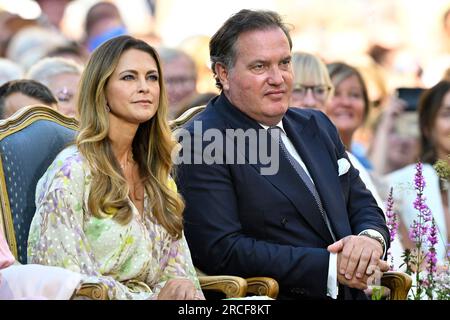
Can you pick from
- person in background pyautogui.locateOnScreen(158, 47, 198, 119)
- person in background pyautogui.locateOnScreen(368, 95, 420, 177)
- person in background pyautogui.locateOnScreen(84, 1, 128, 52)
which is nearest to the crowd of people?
person in background pyautogui.locateOnScreen(158, 47, 198, 119)

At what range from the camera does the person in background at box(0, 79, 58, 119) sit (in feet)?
24.2

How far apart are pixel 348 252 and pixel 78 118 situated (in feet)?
4.53

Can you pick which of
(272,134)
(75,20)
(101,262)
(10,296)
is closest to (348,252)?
(272,134)

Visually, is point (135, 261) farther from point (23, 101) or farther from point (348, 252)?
point (23, 101)

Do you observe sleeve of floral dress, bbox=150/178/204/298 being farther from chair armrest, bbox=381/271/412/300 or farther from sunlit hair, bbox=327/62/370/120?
sunlit hair, bbox=327/62/370/120

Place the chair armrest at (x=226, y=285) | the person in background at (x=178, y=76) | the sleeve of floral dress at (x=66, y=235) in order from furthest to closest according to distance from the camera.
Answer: the person in background at (x=178, y=76) → the chair armrest at (x=226, y=285) → the sleeve of floral dress at (x=66, y=235)

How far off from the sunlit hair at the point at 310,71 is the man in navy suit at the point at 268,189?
5.24ft

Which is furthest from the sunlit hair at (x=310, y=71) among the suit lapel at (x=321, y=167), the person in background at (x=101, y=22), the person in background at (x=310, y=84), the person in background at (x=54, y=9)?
the person in background at (x=54, y=9)

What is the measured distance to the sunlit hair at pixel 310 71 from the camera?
8.13 meters

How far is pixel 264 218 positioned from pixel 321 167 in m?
0.43

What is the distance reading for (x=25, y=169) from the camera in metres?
6.04

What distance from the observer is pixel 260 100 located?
6336 mm

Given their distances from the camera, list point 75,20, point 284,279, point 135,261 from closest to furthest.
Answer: point 135,261 < point 284,279 < point 75,20

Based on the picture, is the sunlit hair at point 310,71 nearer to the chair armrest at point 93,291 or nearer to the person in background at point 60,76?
the person in background at point 60,76
